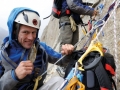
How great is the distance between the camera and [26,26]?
8.77 feet

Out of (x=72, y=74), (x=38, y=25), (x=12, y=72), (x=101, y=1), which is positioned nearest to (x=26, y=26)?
(x=38, y=25)

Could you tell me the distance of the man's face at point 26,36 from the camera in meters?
2.64

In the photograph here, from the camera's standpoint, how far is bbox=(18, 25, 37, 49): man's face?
2.64 m

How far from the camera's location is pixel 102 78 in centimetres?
187

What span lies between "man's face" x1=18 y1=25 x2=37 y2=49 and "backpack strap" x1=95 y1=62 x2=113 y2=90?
3.35ft

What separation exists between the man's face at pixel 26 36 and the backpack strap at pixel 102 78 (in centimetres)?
102

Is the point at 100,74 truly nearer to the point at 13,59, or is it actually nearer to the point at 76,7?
the point at 13,59

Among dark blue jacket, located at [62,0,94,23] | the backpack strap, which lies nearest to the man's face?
the backpack strap

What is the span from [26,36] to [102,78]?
1.15 m

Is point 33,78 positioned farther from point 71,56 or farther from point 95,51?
point 95,51

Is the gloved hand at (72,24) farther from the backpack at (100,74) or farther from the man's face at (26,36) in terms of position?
the backpack at (100,74)

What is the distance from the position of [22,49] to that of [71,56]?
61cm

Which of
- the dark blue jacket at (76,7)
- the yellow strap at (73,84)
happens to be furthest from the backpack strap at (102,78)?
the dark blue jacket at (76,7)

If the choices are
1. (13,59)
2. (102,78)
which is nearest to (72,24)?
(13,59)
